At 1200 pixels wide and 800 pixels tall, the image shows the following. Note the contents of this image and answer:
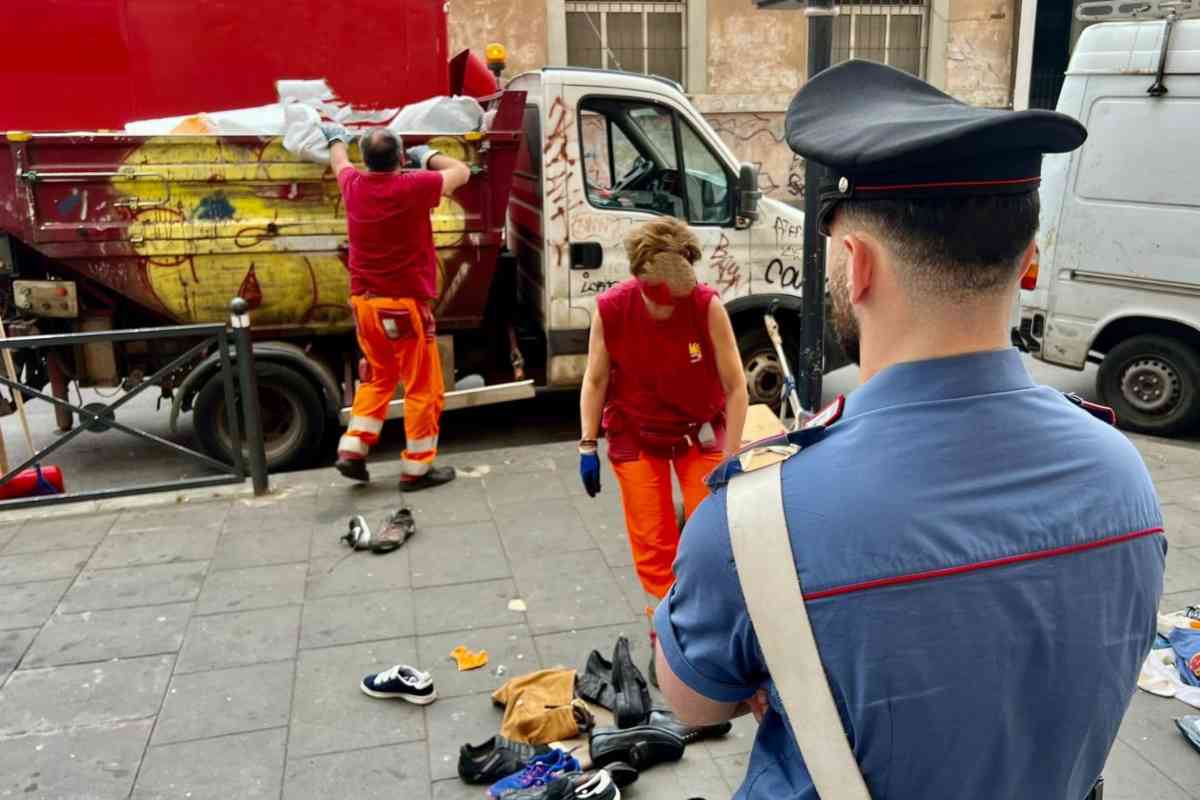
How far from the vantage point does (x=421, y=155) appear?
621cm

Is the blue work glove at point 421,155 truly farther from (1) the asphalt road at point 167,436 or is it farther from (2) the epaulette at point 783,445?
(2) the epaulette at point 783,445

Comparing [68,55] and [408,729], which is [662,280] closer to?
[408,729]

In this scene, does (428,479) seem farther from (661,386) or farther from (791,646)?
(791,646)

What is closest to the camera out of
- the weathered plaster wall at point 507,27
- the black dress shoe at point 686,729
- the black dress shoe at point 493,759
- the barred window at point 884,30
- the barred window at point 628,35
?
the black dress shoe at point 493,759

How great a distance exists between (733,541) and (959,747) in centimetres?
35

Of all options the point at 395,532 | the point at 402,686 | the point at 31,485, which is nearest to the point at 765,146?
the point at 395,532

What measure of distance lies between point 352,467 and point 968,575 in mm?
5100

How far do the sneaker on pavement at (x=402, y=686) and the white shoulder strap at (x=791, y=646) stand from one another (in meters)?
2.69

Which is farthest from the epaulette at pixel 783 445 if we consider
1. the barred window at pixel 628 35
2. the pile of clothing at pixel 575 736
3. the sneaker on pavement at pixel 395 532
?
the barred window at pixel 628 35

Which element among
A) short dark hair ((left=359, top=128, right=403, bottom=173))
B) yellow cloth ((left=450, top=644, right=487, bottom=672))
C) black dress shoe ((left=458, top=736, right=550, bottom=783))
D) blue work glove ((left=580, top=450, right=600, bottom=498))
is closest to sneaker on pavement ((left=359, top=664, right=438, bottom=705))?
yellow cloth ((left=450, top=644, right=487, bottom=672))

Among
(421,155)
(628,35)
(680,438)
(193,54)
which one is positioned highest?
(628,35)

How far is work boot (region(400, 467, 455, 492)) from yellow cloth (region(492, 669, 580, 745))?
238 centimetres

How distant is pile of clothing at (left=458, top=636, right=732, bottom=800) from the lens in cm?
315

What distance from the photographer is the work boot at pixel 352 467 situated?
Result: 5.90 metres
